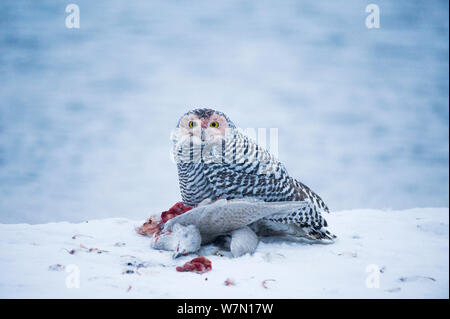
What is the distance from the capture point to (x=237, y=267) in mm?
1203

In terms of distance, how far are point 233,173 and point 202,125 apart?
0.80 feet

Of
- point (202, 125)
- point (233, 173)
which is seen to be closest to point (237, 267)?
point (233, 173)

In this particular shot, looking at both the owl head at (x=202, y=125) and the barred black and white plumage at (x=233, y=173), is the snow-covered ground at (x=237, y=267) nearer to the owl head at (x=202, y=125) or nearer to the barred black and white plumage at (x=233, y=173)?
the barred black and white plumage at (x=233, y=173)

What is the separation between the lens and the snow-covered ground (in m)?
0.98

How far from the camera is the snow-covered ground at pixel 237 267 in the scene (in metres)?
0.98

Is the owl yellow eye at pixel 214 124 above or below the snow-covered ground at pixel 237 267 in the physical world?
above

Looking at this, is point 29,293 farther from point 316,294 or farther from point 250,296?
point 316,294

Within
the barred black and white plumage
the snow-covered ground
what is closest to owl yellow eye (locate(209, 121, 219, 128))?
the barred black and white plumage

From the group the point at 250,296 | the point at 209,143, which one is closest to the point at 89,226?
the point at 209,143

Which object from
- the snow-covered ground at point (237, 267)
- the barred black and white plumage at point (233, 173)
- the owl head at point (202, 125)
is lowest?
the snow-covered ground at point (237, 267)

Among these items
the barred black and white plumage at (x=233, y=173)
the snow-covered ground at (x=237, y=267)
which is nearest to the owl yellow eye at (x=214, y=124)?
the barred black and white plumage at (x=233, y=173)

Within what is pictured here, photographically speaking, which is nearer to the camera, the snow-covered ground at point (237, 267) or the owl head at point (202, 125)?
the snow-covered ground at point (237, 267)

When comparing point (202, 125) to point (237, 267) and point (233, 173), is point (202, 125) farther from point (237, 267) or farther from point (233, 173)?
point (237, 267)

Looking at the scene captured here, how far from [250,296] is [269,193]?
1.86ft
